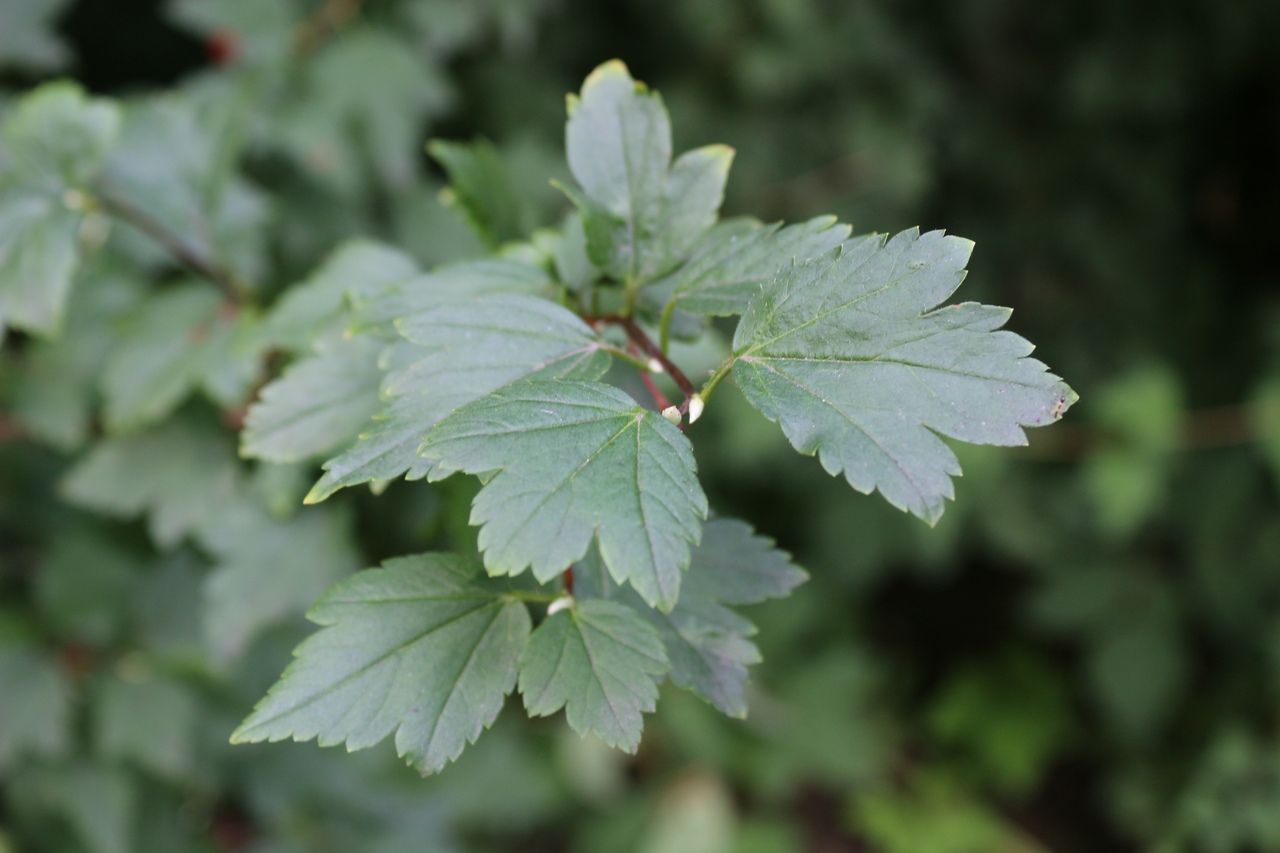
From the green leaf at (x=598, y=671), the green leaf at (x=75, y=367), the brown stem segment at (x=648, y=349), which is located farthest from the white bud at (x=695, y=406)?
the green leaf at (x=75, y=367)

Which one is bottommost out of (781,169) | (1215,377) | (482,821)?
(482,821)

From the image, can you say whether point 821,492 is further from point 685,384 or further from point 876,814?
point 685,384

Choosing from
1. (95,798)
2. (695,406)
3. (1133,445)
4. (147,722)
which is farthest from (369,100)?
(1133,445)

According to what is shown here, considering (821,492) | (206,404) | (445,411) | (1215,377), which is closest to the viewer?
(445,411)

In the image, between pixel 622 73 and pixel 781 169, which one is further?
pixel 781 169

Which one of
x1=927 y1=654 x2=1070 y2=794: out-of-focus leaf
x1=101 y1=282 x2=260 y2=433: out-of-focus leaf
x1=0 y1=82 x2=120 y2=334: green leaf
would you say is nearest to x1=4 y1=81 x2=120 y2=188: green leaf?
x1=0 y1=82 x2=120 y2=334: green leaf

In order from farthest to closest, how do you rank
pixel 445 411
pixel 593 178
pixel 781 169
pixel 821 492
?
pixel 821 492 → pixel 781 169 → pixel 593 178 → pixel 445 411

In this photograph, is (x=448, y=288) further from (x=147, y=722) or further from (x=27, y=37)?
(x=27, y=37)

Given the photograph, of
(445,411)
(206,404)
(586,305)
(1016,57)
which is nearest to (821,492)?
(1016,57)
